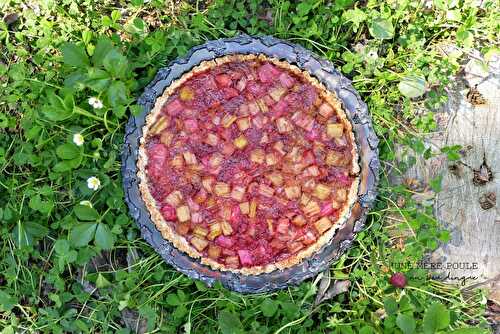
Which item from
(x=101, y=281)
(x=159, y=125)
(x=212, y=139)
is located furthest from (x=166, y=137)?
(x=101, y=281)

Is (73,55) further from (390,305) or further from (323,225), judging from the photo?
(390,305)

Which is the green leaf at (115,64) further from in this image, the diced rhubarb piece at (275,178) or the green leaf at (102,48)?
the diced rhubarb piece at (275,178)

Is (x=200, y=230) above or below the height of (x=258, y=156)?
below

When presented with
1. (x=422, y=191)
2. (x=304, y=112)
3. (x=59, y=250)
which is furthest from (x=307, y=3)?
(x=59, y=250)

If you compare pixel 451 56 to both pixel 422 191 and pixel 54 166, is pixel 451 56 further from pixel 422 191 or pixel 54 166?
pixel 54 166

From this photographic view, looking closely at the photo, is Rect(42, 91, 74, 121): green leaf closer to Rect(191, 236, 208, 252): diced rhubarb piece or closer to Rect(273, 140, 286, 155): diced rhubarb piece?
Rect(191, 236, 208, 252): diced rhubarb piece

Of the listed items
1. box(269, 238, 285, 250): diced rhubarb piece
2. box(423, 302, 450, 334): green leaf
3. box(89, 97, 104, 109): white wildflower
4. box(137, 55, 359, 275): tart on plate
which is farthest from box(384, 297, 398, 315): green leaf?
box(89, 97, 104, 109): white wildflower

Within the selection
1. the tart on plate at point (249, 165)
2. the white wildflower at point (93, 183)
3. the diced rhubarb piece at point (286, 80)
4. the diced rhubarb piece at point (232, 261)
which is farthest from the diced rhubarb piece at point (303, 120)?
the white wildflower at point (93, 183)
